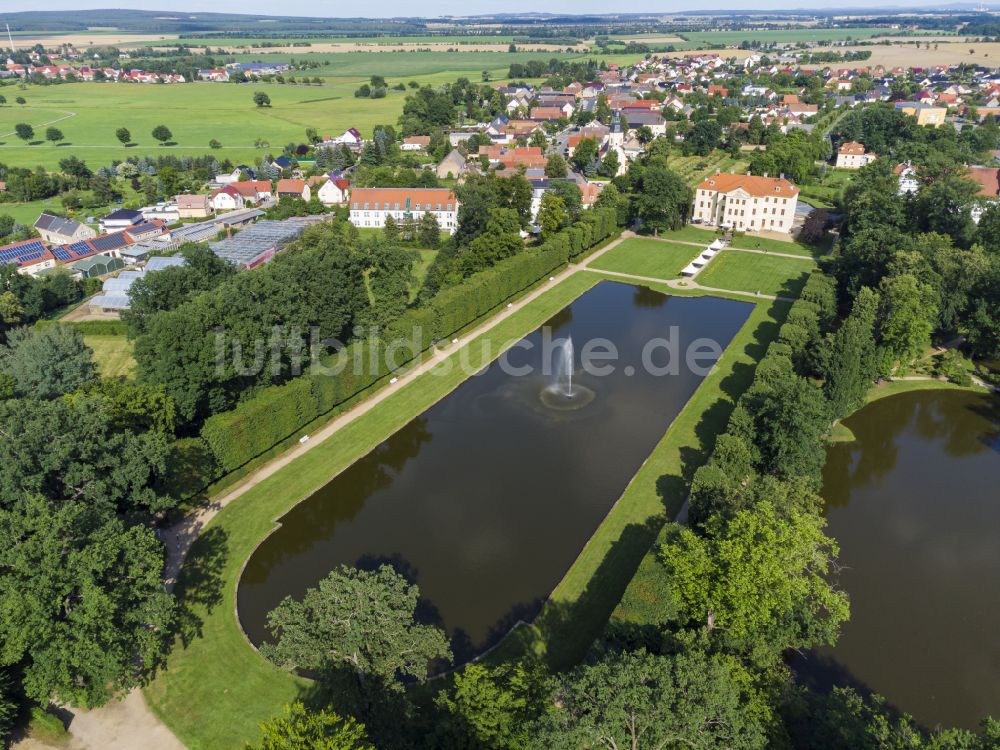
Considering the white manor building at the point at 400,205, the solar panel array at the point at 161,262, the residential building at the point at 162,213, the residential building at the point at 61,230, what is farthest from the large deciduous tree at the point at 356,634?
the residential building at the point at 162,213

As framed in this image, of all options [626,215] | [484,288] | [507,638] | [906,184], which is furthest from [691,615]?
[906,184]

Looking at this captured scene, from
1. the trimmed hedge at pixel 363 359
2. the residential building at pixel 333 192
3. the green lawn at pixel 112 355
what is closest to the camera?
the trimmed hedge at pixel 363 359

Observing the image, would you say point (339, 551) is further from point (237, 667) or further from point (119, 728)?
point (119, 728)

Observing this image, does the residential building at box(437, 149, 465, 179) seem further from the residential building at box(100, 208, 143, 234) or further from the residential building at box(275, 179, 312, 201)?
the residential building at box(100, 208, 143, 234)

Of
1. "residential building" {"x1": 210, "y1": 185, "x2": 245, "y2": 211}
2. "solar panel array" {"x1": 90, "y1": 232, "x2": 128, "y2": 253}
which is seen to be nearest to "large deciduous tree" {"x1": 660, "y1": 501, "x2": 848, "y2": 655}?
"solar panel array" {"x1": 90, "y1": 232, "x2": 128, "y2": 253}

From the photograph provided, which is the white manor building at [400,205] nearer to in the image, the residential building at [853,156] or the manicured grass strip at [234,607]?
the manicured grass strip at [234,607]
